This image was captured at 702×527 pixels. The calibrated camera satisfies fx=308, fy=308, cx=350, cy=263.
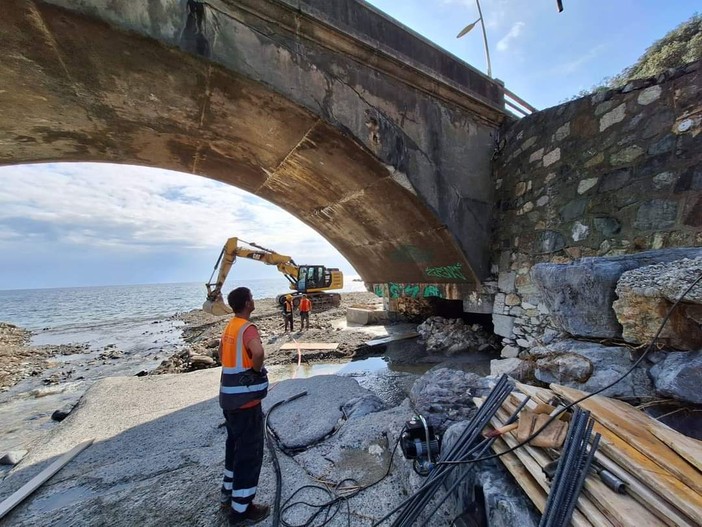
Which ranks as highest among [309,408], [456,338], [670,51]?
[670,51]

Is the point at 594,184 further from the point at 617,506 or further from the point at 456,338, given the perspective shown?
the point at 456,338

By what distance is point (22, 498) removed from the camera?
2.63 metres

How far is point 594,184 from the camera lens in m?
4.10

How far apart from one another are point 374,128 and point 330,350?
5459 mm

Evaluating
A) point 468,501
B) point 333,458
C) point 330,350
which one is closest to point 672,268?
point 468,501

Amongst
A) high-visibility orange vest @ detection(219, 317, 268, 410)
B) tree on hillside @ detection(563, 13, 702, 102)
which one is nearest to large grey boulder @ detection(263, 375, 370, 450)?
high-visibility orange vest @ detection(219, 317, 268, 410)

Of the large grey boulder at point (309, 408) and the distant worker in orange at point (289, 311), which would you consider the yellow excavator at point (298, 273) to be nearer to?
the distant worker in orange at point (289, 311)

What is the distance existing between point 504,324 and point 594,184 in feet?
8.22

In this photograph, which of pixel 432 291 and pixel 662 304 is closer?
pixel 662 304

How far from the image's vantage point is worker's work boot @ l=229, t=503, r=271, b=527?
87.4 inches

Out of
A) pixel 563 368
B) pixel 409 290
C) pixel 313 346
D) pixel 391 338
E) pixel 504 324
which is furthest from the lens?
pixel 391 338

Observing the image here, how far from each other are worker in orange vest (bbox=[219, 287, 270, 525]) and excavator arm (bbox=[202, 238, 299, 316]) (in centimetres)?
456

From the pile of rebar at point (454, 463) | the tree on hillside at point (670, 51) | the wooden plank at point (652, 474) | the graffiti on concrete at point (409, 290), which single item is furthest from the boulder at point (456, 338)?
the tree on hillside at point (670, 51)

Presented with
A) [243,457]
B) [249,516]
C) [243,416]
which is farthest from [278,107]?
[249,516]
